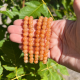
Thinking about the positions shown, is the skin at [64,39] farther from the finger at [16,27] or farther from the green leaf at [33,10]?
the green leaf at [33,10]

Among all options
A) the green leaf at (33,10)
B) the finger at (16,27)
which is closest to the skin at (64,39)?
the finger at (16,27)

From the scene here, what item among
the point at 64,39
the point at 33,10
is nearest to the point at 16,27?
the point at 33,10

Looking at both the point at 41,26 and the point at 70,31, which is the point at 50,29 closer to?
the point at 41,26

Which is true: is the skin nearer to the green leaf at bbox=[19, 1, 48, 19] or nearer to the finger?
the finger

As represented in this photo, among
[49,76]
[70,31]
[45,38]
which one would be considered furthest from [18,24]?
[49,76]

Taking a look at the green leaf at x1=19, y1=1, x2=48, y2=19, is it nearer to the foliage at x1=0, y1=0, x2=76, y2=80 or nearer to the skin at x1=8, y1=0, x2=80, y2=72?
the foliage at x1=0, y1=0, x2=76, y2=80

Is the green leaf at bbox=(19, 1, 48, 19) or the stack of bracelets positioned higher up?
the green leaf at bbox=(19, 1, 48, 19)

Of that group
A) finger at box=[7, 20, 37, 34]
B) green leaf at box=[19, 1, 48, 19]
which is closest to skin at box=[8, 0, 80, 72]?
finger at box=[7, 20, 37, 34]
